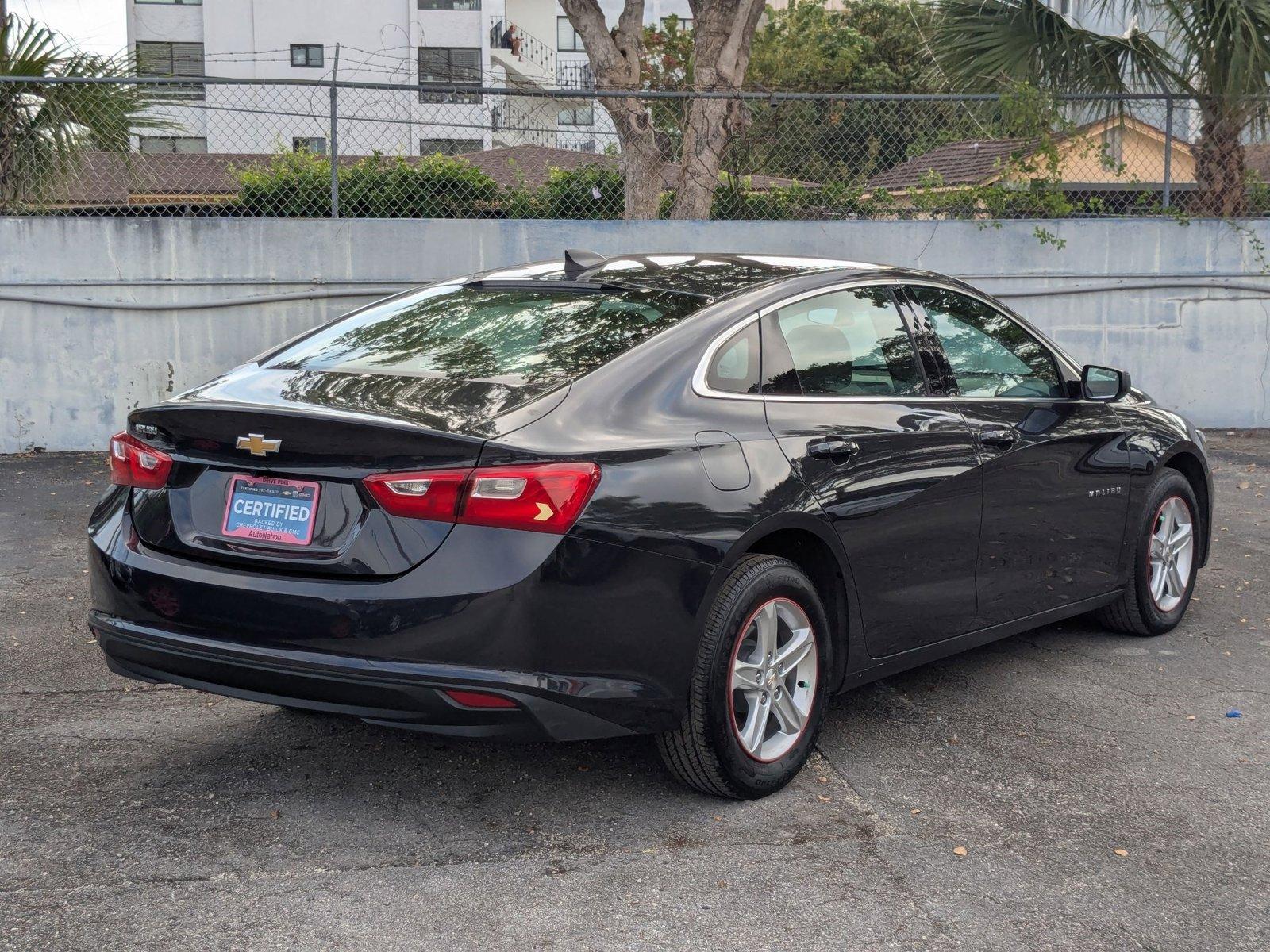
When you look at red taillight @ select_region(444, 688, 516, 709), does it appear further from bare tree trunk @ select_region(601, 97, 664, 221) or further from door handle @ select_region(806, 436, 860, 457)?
bare tree trunk @ select_region(601, 97, 664, 221)

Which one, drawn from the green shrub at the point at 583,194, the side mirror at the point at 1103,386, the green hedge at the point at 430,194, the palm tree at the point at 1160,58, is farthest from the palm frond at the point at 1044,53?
the side mirror at the point at 1103,386

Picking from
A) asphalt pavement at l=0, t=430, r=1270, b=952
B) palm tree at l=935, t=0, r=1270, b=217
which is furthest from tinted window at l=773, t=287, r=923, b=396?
palm tree at l=935, t=0, r=1270, b=217

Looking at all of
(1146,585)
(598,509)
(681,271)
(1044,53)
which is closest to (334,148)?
(1044,53)

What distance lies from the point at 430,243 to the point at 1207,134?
6.91 meters

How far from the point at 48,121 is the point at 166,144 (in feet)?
3.19

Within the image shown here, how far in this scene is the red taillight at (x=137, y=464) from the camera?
3879 millimetres

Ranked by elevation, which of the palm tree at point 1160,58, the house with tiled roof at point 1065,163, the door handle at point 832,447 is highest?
the palm tree at point 1160,58

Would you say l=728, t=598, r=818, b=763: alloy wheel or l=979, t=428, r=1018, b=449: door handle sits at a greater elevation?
l=979, t=428, r=1018, b=449: door handle

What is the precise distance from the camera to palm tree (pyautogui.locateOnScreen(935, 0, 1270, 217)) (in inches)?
477

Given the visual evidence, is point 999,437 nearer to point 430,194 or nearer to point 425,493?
point 425,493

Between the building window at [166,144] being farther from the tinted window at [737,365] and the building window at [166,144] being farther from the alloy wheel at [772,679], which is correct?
the alloy wheel at [772,679]

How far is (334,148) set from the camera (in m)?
10.8

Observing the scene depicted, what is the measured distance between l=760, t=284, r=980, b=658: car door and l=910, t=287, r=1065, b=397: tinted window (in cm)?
25

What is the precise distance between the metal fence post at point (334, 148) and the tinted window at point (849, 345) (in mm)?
6960
